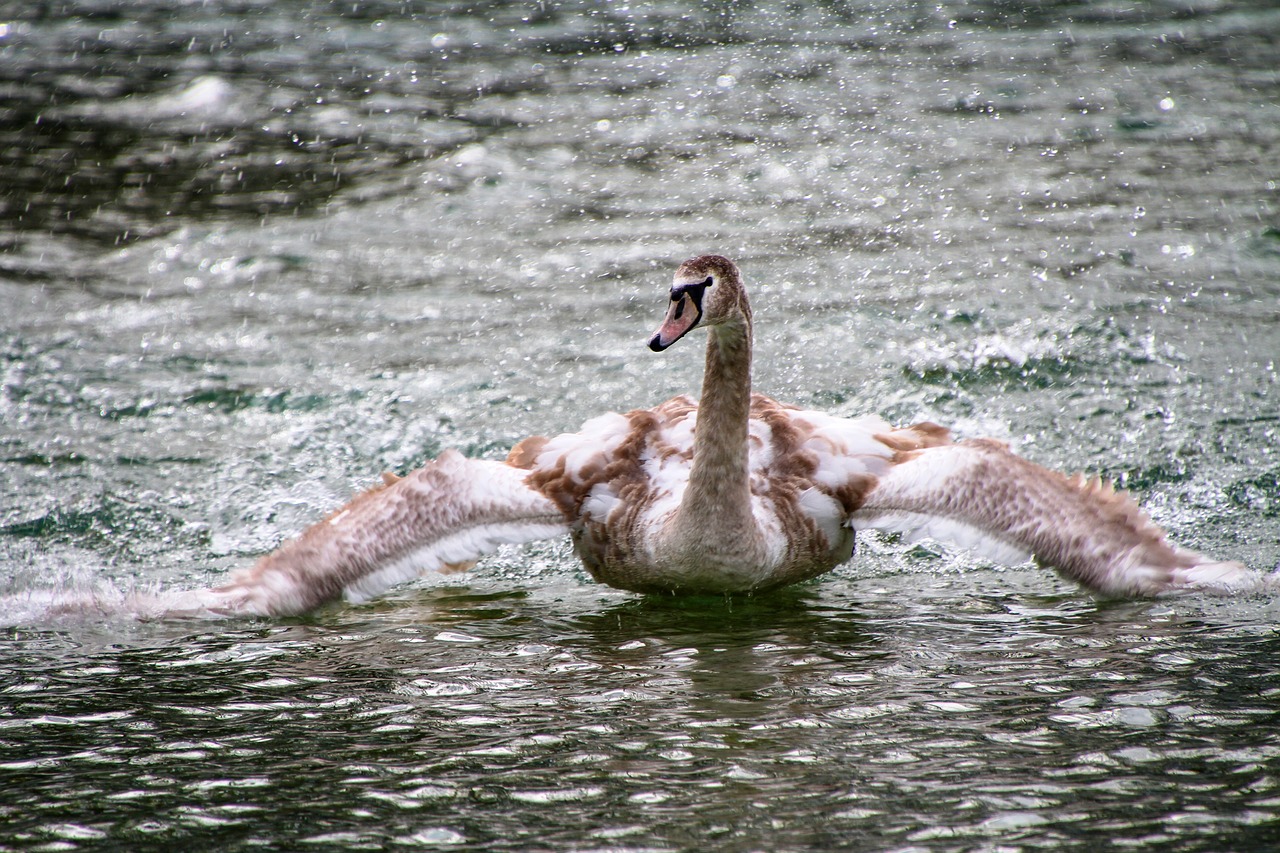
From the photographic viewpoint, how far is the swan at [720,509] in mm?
5828

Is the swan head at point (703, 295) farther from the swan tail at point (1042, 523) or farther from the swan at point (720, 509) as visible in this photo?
the swan tail at point (1042, 523)

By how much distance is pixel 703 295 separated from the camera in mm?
5570

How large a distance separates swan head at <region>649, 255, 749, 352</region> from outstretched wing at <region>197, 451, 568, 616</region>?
1222 millimetres

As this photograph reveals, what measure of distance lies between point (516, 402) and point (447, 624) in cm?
287

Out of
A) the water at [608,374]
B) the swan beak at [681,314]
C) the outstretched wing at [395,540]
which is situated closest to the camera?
the water at [608,374]

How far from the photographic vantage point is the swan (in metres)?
5.83

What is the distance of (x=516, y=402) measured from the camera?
29.6 ft

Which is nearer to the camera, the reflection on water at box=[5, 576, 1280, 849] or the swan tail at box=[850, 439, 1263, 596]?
the reflection on water at box=[5, 576, 1280, 849]

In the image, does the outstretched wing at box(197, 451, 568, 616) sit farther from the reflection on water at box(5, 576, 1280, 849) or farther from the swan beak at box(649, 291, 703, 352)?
the swan beak at box(649, 291, 703, 352)

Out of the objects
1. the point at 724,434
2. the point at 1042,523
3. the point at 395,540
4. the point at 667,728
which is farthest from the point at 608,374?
the point at 667,728

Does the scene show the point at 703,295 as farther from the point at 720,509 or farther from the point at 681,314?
the point at 720,509

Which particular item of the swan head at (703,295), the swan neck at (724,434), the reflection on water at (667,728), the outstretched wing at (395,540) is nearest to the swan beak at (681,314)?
the swan head at (703,295)

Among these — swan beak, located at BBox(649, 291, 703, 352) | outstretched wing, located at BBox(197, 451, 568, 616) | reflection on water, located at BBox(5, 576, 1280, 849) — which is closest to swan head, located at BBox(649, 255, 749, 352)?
swan beak, located at BBox(649, 291, 703, 352)

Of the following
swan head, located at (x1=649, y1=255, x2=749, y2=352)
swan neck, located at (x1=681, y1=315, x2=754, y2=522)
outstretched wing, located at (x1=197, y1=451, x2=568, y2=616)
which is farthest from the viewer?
outstretched wing, located at (x1=197, y1=451, x2=568, y2=616)
